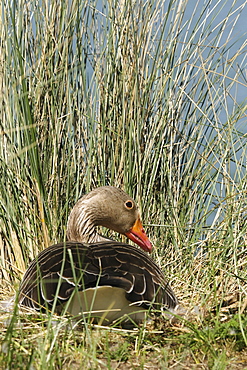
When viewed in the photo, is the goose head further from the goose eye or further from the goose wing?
the goose wing

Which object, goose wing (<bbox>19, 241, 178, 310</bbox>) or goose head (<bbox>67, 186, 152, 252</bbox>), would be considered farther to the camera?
goose head (<bbox>67, 186, 152, 252</bbox>)

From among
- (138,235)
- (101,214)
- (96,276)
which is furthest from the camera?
(138,235)

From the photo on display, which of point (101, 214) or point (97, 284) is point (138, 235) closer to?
point (101, 214)

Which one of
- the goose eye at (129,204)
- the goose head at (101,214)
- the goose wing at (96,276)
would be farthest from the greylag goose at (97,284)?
the goose eye at (129,204)

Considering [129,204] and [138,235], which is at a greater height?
[129,204]

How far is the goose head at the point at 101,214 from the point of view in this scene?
4.24 m

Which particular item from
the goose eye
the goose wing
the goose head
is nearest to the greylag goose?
the goose wing

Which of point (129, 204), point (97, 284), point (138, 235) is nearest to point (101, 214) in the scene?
point (129, 204)

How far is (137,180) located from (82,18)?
1424mm

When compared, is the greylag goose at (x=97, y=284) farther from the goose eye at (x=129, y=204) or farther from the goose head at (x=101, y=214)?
the goose eye at (x=129, y=204)

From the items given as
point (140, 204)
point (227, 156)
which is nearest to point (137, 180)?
point (140, 204)

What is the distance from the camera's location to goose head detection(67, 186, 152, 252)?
424 centimetres

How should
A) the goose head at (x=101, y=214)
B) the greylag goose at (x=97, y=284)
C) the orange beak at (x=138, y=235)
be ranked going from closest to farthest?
the greylag goose at (x=97, y=284)
the goose head at (x=101, y=214)
the orange beak at (x=138, y=235)

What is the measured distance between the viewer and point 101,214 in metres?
4.29
